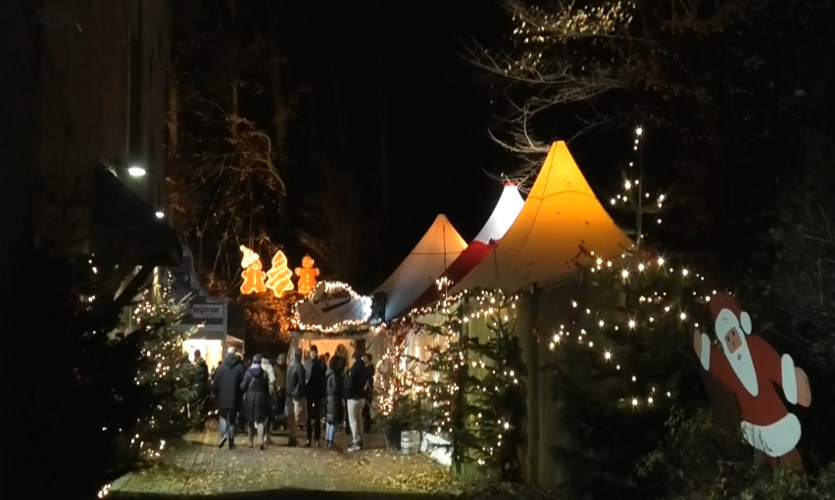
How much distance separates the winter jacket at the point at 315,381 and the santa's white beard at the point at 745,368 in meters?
12.5

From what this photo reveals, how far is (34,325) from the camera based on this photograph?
29.3 feet

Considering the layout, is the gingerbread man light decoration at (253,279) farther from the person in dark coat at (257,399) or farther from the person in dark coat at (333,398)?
the person in dark coat at (257,399)

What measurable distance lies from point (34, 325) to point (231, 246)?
93.7 feet

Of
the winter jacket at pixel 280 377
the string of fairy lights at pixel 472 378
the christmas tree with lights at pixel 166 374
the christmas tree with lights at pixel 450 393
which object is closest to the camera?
the string of fairy lights at pixel 472 378

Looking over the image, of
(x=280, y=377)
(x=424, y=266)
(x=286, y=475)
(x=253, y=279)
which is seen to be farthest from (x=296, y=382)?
(x=253, y=279)

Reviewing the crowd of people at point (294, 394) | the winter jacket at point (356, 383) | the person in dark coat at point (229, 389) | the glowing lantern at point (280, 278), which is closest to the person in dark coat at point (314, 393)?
the crowd of people at point (294, 394)

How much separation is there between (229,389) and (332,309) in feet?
19.9

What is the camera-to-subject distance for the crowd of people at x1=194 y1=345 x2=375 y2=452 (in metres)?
19.2

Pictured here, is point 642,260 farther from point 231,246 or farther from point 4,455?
point 231,246

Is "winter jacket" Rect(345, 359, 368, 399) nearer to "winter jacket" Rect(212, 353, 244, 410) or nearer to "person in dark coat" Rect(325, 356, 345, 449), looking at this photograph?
"person in dark coat" Rect(325, 356, 345, 449)

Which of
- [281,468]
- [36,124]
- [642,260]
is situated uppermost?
[36,124]

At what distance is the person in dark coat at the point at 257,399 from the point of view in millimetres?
19062

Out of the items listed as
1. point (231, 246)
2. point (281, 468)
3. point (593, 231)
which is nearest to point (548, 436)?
point (593, 231)

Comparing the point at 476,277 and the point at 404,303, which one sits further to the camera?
the point at 404,303
